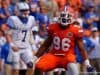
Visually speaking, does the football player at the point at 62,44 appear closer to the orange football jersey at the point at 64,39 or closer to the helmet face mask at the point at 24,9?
the orange football jersey at the point at 64,39

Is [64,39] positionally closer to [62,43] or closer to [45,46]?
[62,43]

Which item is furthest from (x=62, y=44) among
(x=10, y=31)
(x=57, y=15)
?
(x=57, y=15)

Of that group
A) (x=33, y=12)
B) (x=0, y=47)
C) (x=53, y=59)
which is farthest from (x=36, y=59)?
(x=33, y=12)

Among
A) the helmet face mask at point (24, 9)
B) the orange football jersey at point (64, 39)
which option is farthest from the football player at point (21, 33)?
the orange football jersey at point (64, 39)

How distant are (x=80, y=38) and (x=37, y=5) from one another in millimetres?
4444

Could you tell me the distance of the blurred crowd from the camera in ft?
39.5

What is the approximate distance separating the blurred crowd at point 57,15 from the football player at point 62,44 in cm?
199

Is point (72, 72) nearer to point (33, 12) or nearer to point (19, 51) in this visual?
point (19, 51)

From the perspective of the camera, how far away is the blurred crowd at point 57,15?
39.5 feet

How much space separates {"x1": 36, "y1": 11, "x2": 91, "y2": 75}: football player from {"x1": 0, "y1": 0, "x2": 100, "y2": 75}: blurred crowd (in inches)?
78.4

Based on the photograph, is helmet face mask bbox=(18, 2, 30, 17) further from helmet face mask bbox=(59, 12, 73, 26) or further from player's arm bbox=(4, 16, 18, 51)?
helmet face mask bbox=(59, 12, 73, 26)

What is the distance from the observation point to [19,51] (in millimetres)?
10930

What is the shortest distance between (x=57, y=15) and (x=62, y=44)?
3436 mm

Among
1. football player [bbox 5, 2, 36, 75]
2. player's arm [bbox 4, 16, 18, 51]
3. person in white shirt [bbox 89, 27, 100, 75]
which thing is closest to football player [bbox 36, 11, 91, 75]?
football player [bbox 5, 2, 36, 75]
